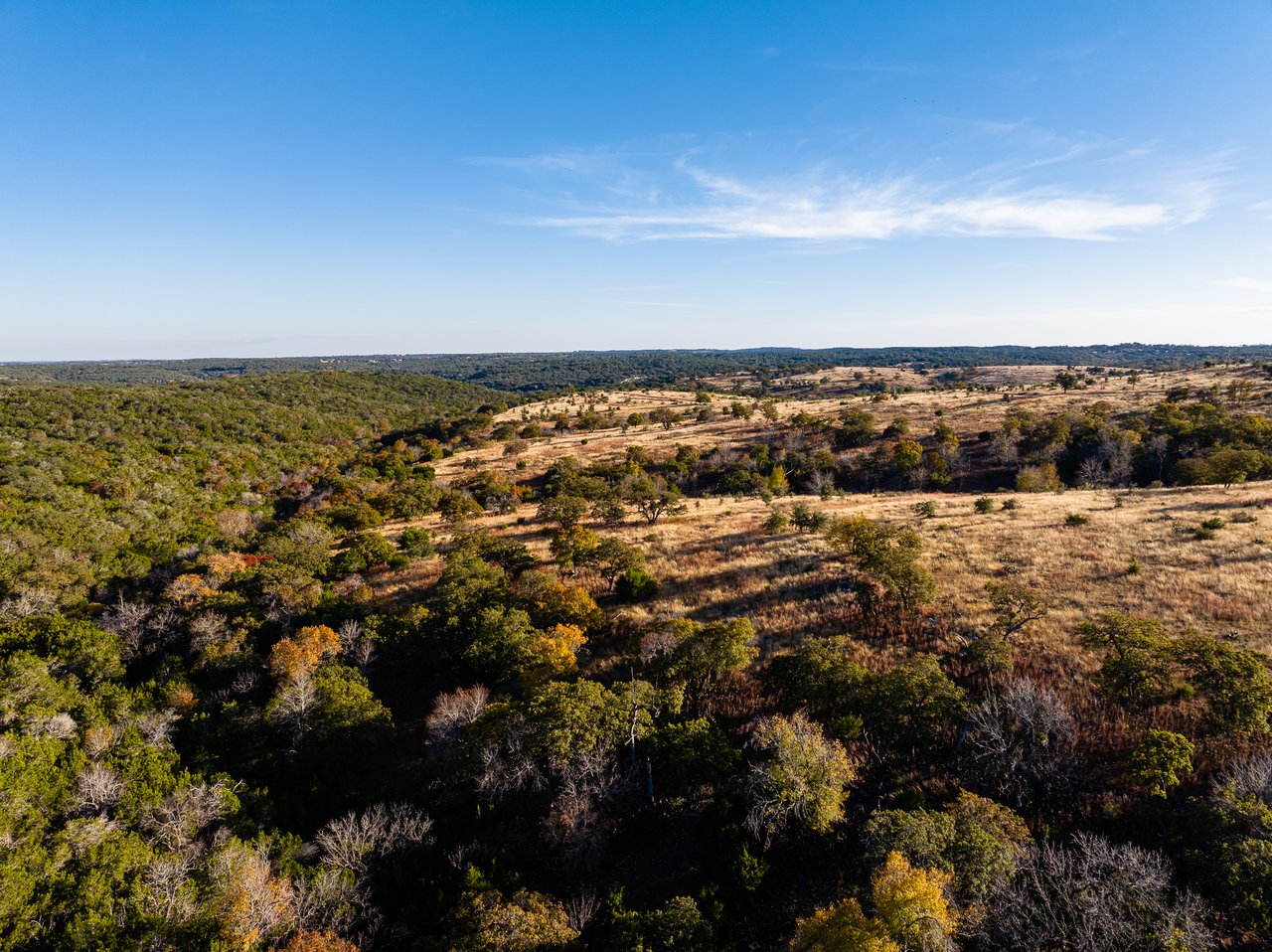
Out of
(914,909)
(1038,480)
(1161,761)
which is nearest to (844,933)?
(914,909)

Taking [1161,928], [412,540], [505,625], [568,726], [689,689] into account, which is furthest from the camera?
[412,540]

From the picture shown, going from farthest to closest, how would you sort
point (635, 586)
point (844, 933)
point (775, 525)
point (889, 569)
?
point (775, 525) → point (635, 586) → point (889, 569) → point (844, 933)

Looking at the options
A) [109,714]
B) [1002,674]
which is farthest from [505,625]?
[1002,674]

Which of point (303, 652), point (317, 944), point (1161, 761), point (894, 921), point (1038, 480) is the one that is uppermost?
point (1038, 480)

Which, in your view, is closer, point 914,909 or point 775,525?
point 914,909

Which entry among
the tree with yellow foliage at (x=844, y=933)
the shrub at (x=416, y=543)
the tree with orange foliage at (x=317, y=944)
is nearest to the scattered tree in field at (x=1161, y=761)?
the tree with yellow foliage at (x=844, y=933)

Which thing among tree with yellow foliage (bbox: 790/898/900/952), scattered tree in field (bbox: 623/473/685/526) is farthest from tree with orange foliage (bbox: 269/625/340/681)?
scattered tree in field (bbox: 623/473/685/526)

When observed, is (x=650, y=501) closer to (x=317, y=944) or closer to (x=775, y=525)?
(x=775, y=525)

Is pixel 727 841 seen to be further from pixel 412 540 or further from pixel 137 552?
pixel 137 552
